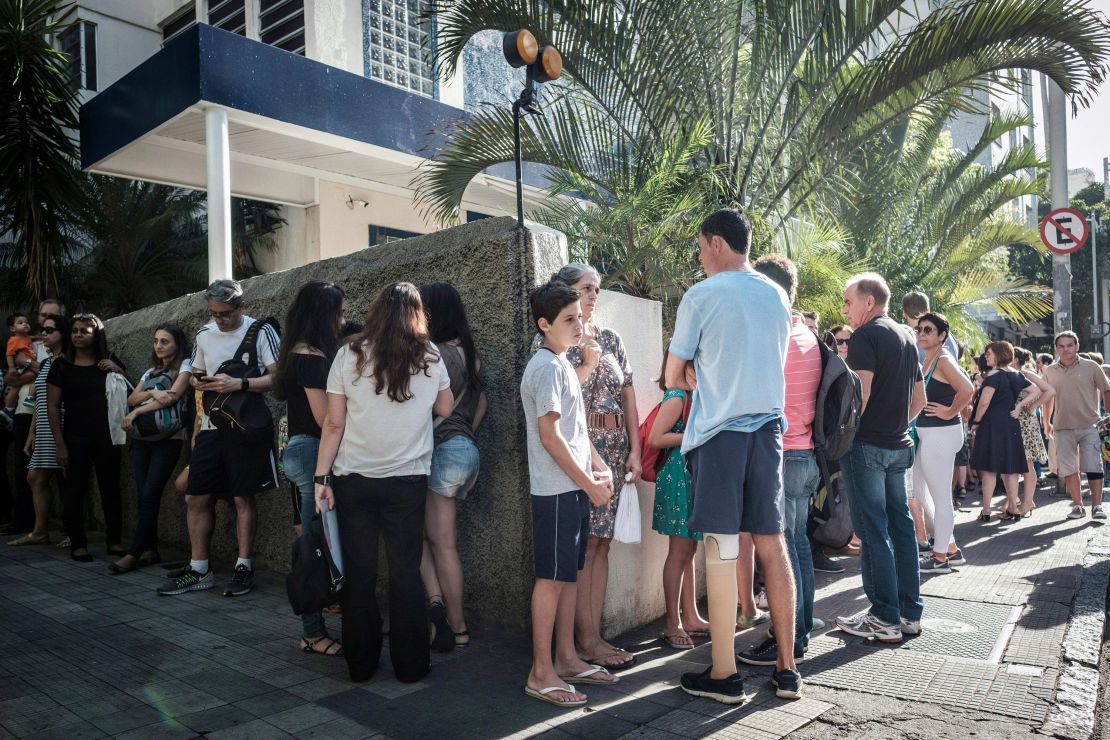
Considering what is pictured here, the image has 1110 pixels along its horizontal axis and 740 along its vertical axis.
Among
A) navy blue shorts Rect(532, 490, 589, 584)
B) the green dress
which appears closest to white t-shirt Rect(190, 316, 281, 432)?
navy blue shorts Rect(532, 490, 589, 584)

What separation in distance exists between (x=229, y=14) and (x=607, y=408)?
11323 millimetres

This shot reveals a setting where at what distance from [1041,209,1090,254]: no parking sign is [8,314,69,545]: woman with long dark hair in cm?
1092

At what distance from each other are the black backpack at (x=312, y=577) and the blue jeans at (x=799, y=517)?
7.07 ft

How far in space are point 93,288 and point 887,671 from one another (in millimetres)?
14532

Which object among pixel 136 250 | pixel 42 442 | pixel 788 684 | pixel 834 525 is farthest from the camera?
pixel 136 250

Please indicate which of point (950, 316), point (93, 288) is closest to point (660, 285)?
point (950, 316)

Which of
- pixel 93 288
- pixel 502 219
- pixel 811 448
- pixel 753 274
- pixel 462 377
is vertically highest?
pixel 93 288

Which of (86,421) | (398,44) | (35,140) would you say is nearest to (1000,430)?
(86,421)

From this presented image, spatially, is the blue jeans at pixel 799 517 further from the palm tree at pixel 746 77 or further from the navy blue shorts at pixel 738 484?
the palm tree at pixel 746 77

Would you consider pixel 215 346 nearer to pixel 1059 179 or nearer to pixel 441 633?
pixel 441 633

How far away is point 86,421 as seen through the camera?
6.33m

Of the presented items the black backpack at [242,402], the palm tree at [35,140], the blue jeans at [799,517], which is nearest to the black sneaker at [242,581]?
the black backpack at [242,402]

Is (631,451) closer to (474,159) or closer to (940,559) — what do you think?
(940,559)

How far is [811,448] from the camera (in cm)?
409
